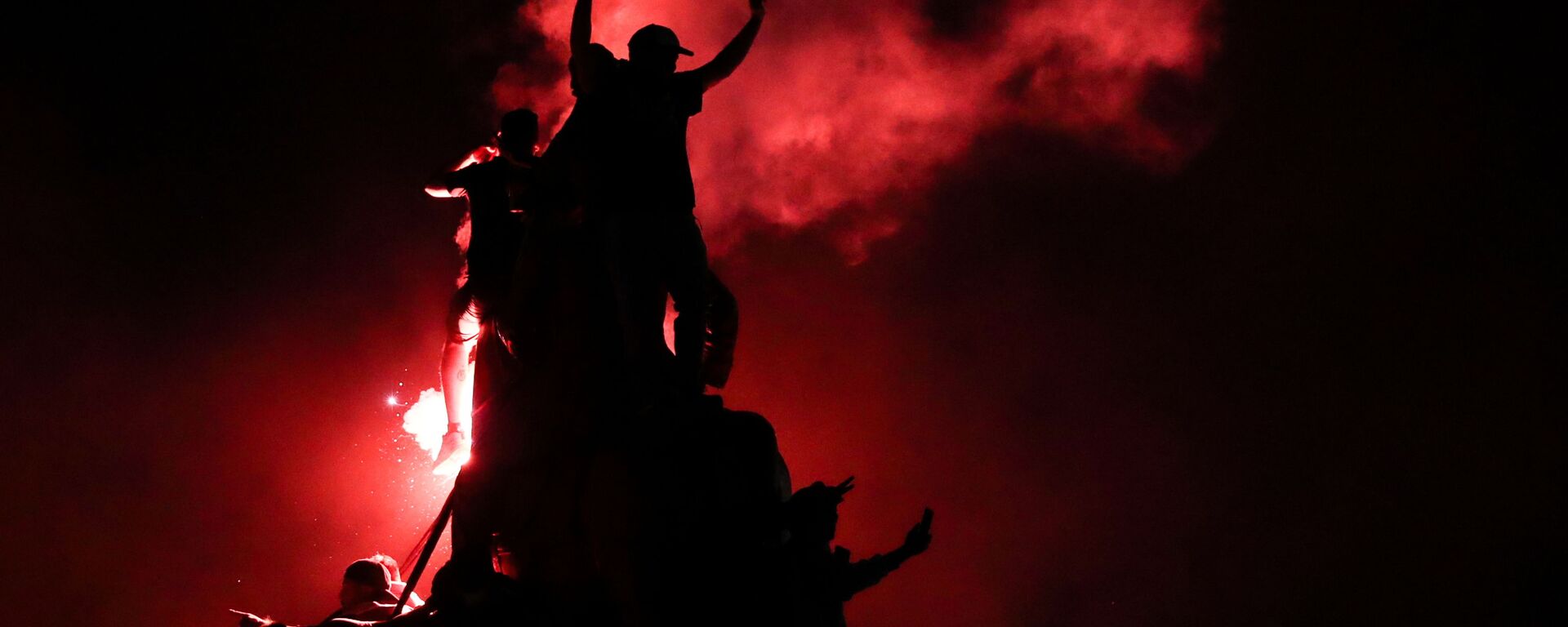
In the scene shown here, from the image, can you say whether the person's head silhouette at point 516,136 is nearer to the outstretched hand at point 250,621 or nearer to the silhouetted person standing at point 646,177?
the silhouetted person standing at point 646,177

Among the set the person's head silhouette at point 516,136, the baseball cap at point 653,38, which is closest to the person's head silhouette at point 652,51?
the baseball cap at point 653,38

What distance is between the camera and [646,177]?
761 cm

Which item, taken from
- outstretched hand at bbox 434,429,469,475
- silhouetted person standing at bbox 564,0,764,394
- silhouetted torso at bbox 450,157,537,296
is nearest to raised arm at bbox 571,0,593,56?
silhouetted person standing at bbox 564,0,764,394

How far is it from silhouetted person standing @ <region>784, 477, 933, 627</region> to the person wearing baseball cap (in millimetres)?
1187

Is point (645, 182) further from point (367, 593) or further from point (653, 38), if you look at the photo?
point (367, 593)

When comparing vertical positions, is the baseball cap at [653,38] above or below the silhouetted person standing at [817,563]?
above

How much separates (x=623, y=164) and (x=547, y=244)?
25.7 inches

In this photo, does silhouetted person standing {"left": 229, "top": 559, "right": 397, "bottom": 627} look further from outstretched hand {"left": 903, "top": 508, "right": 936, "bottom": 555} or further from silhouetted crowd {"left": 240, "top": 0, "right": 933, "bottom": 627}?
outstretched hand {"left": 903, "top": 508, "right": 936, "bottom": 555}

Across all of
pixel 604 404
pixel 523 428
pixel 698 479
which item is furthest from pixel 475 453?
pixel 698 479

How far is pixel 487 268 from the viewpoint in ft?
26.7

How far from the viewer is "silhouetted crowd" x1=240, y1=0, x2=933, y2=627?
20.6 ft

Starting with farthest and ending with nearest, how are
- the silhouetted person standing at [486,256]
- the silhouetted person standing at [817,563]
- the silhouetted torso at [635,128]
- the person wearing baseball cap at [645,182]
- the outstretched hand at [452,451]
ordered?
1. the outstretched hand at [452,451]
2. the silhouetted person standing at [486,256]
3. the silhouetted torso at [635,128]
4. the person wearing baseball cap at [645,182]
5. the silhouetted person standing at [817,563]

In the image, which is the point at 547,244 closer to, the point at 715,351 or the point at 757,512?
the point at 715,351

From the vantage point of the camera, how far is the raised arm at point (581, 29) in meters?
7.94
